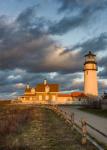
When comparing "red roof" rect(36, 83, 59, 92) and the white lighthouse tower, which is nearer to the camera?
the white lighthouse tower

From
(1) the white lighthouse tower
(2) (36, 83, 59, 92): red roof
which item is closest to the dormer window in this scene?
(2) (36, 83, 59, 92): red roof

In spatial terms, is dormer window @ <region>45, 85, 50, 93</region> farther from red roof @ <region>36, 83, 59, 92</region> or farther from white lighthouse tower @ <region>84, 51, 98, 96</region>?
white lighthouse tower @ <region>84, 51, 98, 96</region>

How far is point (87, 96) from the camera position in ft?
336

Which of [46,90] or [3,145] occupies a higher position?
[46,90]

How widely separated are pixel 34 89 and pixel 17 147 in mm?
113069

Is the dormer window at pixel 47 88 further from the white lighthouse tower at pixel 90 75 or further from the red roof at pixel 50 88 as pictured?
the white lighthouse tower at pixel 90 75

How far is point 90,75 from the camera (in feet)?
328

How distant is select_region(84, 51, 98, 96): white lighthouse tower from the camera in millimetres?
99438

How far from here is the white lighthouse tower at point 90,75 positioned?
99.4 meters

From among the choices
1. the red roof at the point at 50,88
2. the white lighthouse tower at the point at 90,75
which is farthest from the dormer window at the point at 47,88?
the white lighthouse tower at the point at 90,75

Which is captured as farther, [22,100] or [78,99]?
[22,100]

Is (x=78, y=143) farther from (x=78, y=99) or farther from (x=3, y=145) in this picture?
(x=78, y=99)

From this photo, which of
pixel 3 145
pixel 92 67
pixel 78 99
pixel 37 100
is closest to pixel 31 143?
pixel 3 145

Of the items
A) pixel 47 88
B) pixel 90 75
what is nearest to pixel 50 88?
pixel 47 88
